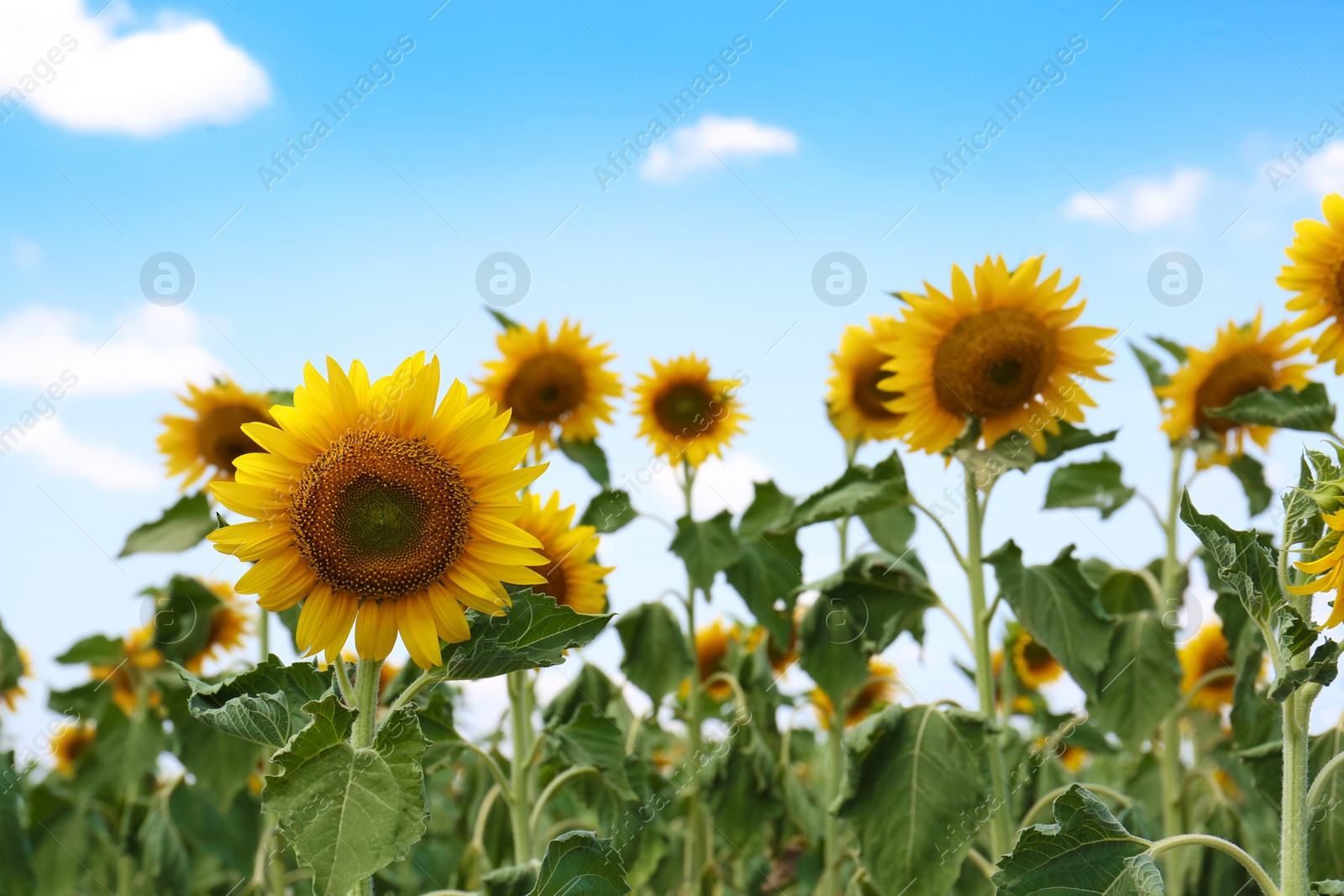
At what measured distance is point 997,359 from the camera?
297cm

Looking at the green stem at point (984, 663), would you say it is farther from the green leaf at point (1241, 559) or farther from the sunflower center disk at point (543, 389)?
the sunflower center disk at point (543, 389)

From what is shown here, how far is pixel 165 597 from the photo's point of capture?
4043 millimetres

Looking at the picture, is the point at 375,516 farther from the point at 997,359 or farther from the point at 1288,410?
the point at 1288,410

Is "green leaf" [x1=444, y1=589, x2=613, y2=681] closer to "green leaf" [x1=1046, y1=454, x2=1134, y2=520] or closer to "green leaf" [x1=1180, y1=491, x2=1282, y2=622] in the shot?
"green leaf" [x1=1180, y1=491, x2=1282, y2=622]

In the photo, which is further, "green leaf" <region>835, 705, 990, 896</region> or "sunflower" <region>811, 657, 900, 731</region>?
"sunflower" <region>811, 657, 900, 731</region>

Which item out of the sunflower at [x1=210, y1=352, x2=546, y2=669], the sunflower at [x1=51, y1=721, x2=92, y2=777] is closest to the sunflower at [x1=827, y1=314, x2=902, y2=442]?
the sunflower at [x1=210, y1=352, x2=546, y2=669]

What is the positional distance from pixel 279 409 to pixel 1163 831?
3302 millimetres

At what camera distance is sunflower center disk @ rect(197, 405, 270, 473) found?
13.0 ft

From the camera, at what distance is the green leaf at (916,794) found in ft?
8.32

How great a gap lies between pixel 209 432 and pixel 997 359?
9.37 feet

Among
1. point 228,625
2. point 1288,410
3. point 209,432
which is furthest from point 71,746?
point 1288,410

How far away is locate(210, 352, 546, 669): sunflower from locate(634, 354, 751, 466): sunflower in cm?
224

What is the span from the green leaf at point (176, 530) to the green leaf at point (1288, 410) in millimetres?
3159

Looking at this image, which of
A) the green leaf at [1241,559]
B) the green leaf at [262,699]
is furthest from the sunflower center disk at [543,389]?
the green leaf at [1241,559]
